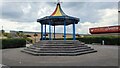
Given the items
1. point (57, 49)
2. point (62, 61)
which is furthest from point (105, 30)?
point (62, 61)

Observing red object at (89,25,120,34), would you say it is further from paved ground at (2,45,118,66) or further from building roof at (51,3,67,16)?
paved ground at (2,45,118,66)

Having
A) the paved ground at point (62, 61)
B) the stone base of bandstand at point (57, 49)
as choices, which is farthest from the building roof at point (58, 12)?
the paved ground at point (62, 61)

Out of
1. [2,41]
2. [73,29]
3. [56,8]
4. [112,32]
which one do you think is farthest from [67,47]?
[112,32]

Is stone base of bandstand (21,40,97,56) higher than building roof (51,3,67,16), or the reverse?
building roof (51,3,67,16)

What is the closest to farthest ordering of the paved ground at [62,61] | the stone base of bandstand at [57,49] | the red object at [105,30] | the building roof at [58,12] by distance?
the paved ground at [62,61] → the stone base of bandstand at [57,49] → the building roof at [58,12] → the red object at [105,30]

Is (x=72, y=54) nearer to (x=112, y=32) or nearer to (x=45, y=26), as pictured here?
(x=45, y=26)

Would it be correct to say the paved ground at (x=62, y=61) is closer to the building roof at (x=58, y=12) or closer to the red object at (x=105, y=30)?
the building roof at (x=58, y=12)

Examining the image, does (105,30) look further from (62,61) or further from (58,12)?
(62,61)

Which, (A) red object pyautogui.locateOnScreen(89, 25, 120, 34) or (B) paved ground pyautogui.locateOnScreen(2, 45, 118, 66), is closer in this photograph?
(B) paved ground pyautogui.locateOnScreen(2, 45, 118, 66)

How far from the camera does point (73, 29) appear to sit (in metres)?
21.1

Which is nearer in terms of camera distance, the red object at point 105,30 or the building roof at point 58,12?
the building roof at point 58,12

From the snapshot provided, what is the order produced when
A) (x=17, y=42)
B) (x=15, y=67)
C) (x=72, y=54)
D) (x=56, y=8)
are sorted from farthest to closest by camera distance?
(x=17, y=42)
(x=56, y=8)
(x=72, y=54)
(x=15, y=67)

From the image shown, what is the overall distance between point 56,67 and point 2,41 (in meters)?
18.8

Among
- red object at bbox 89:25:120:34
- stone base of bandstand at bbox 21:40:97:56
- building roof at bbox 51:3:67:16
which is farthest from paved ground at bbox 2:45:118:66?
red object at bbox 89:25:120:34
